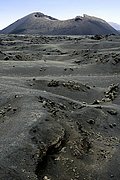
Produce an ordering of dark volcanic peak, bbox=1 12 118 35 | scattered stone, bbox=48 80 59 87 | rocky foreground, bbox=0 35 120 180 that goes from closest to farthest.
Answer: rocky foreground, bbox=0 35 120 180 < scattered stone, bbox=48 80 59 87 < dark volcanic peak, bbox=1 12 118 35

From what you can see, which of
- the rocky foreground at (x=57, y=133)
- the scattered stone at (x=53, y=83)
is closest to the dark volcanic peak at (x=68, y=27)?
the scattered stone at (x=53, y=83)

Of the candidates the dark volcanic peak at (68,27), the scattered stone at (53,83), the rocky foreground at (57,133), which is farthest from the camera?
the dark volcanic peak at (68,27)

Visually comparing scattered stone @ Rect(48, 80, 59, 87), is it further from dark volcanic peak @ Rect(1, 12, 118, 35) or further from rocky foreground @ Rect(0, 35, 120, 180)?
dark volcanic peak @ Rect(1, 12, 118, 35)

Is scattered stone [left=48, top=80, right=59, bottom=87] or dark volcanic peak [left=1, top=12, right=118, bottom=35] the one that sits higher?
scattered stone [left=48, top=80, right=59, bottom=87]

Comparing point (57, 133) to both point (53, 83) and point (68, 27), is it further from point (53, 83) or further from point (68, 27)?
point (68, 27)

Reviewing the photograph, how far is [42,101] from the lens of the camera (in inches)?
301

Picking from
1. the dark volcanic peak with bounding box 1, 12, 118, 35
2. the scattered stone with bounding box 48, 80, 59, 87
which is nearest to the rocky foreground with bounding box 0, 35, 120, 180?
the scattered stone with bounding box 48, 80, 59, 87

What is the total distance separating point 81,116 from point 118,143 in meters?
0.88

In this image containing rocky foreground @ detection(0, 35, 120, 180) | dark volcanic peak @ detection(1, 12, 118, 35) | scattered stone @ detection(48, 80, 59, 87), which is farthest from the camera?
dark volcanic peak @ detection(1, 12, 118, 35)

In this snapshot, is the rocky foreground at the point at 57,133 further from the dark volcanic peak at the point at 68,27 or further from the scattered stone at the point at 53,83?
the dark volcanic peak at the point at 68,27

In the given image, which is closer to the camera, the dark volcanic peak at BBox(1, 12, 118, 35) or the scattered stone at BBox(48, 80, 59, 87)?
the scattered stone at BBox(48, 80, 59, 87)

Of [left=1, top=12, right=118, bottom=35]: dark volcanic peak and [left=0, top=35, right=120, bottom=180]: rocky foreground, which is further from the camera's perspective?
[left=1, top=12, right=118, bottom=35]: dark volcanic peak

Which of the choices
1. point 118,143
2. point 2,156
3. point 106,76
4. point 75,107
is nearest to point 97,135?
point 118,143

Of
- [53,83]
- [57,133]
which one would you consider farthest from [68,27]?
[57,133]
